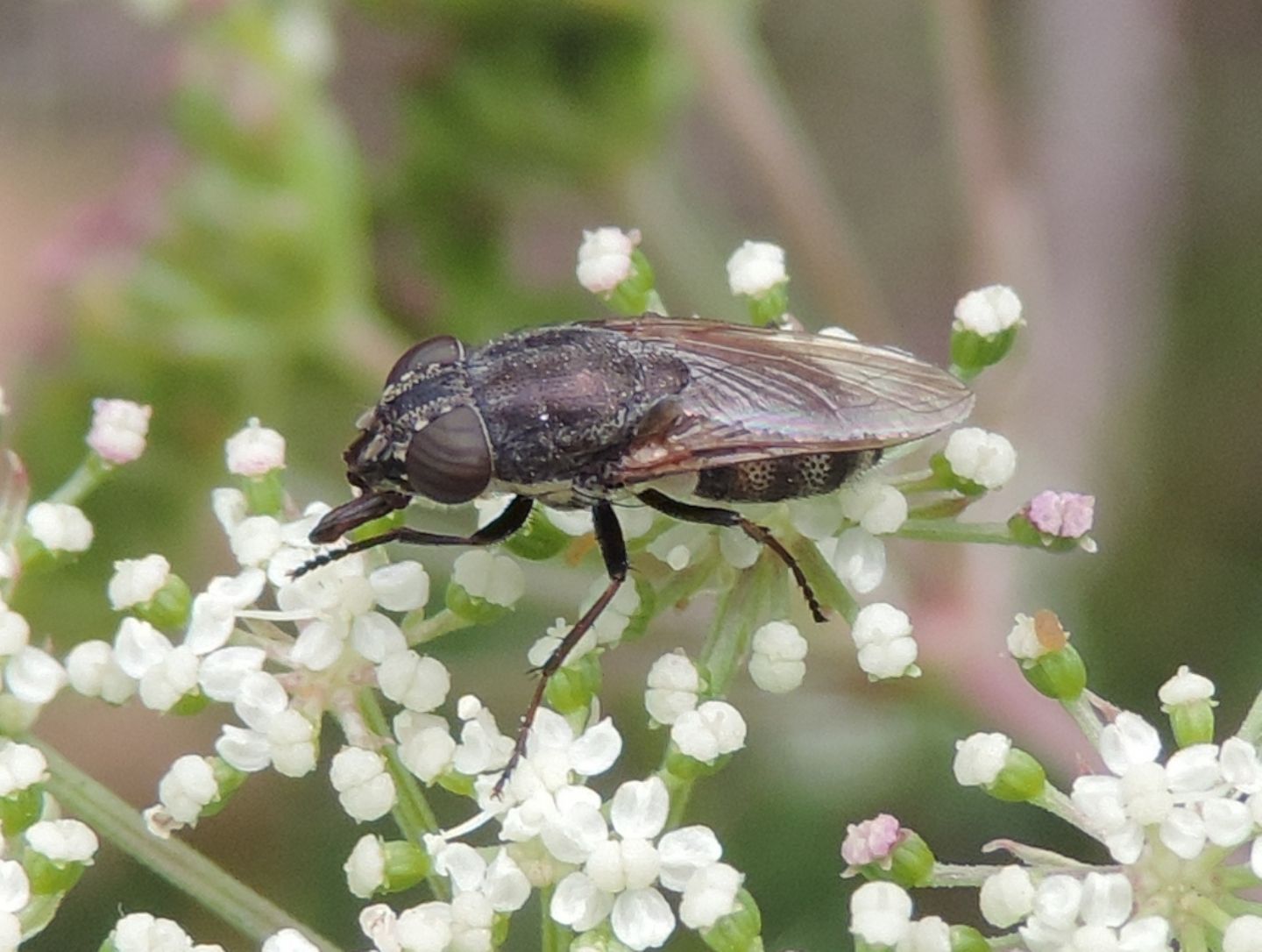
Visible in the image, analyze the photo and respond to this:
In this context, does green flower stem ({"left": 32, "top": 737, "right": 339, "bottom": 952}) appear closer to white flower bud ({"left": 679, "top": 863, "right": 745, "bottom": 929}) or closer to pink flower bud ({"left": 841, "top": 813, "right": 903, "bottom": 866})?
white flower bud ({"left": 679, "top": 863, "right": 745, "bottom": 929})

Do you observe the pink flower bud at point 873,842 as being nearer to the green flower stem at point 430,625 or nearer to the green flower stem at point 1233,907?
the green flower stem at point 1233,907

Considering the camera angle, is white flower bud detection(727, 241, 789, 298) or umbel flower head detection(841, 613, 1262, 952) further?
white flower bud detection(727, 241, 789, 298)

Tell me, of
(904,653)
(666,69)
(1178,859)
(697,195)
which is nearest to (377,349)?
(666,69)

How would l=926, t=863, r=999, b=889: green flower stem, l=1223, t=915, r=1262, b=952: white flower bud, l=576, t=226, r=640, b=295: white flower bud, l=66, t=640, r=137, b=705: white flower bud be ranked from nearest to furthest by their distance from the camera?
l=1223, t=915, r=1262, b=952: white flower bud
l=926, t=863, r=999, b=889: green flower stem
l=66, t=640, r=137, b=705: white flower bud
l=576, t=226, r=640, b=295: white flower bud

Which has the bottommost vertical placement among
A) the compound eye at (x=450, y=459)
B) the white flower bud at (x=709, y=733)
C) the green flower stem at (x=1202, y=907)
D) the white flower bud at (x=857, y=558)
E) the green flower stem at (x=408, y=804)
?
the green flower stem at (x=1202, y=907)

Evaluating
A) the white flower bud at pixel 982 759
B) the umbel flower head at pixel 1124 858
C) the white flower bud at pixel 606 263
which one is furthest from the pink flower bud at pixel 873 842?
the white flower bud at pixel 606 263

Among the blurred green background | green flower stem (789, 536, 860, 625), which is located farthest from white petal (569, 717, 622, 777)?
the blurred green background
